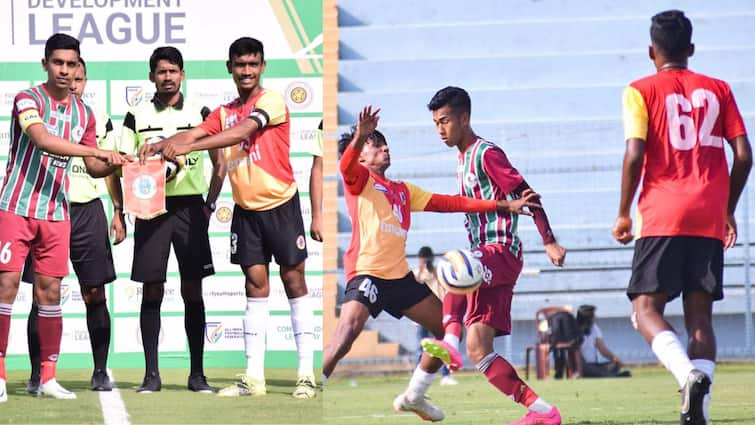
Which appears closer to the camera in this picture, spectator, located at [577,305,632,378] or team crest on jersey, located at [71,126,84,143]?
team crest on jersey, located at [71,126,84,143]

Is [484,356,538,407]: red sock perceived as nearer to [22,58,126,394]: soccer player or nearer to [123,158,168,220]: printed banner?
[123,158,168,220]: printed banner

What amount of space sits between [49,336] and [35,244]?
1.41 feet

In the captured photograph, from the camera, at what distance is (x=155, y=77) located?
5637mm

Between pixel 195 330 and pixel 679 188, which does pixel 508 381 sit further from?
pixel 195 330

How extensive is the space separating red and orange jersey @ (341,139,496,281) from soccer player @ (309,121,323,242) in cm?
14

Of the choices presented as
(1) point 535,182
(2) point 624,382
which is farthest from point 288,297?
(2) point 624,382

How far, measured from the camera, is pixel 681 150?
4.74m

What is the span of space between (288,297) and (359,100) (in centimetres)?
251

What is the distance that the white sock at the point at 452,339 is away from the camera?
5.47m

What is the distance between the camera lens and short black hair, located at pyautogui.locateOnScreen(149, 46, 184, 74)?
5.63 metres

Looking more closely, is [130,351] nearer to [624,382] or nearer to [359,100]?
[359,100]

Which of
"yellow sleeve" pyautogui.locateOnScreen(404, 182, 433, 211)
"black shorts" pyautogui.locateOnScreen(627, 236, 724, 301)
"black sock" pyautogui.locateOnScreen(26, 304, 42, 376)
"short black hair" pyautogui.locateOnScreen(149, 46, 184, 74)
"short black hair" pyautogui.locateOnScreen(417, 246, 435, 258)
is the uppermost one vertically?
"short black hair" pyautogui.locateOnScreen(149, 46, 184, 74)

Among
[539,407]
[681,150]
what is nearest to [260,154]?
[539,407]

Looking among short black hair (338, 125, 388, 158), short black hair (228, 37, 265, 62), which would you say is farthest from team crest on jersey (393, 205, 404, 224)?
short black hair (228, 37, 265, 62)
